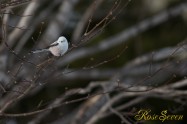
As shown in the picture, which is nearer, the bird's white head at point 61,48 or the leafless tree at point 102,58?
the bird's white head at point 61,48

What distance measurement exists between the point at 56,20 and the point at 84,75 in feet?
3.28

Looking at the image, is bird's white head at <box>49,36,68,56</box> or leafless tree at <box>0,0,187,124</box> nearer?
bird's white head at <box>49,36,68,56</box>

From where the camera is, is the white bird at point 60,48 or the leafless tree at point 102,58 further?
the leafless tree at point 102,58

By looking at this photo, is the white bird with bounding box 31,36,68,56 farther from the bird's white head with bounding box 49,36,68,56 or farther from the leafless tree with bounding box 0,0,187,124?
the leafless tree with bounding box 0,0,187,124

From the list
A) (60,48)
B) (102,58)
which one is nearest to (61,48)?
(60,48)

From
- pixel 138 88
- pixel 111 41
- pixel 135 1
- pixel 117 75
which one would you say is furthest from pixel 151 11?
pixel 138 88

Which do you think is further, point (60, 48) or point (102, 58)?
point (102, 58)

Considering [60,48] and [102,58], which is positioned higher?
[102,58]

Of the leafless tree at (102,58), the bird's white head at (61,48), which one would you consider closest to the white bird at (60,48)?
the bird's white head at (61,48)

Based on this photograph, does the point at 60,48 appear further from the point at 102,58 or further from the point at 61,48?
the point at 102,58

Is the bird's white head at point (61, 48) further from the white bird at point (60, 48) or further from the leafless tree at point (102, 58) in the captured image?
the leafless tree at point (102, 58)

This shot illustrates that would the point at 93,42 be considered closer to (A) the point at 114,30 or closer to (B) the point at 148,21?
(A) the point at 114,30

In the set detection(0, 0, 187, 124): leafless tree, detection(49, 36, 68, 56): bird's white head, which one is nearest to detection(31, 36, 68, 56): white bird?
detection(49, 36, 68, 56): bird's white head

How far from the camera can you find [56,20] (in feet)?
19.9
